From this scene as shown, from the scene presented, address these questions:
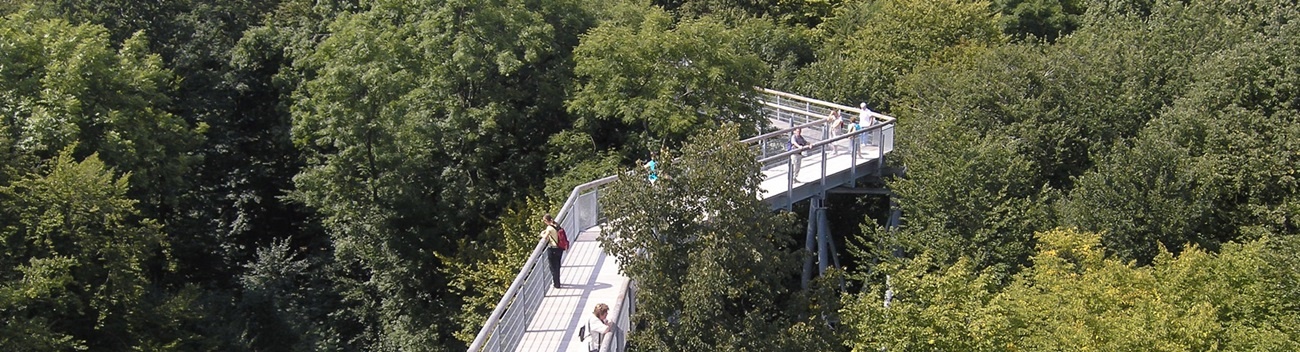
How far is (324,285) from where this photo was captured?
30.8m

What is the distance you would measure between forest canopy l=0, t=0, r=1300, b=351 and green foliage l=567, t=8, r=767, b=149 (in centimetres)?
8

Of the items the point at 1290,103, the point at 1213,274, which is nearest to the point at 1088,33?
the point at 1290,103

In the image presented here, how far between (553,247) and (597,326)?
107 inches

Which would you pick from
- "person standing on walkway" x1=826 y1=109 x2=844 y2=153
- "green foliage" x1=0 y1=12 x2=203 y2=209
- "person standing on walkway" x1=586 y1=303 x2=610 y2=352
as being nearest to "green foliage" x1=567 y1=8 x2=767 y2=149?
"person standing on walkway" x1=826 y1=109 x2=844 y2=153

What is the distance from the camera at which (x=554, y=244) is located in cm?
1764

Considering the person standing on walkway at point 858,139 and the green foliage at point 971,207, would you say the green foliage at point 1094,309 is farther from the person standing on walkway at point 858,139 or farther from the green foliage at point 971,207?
the person standing on walkway at point 858,139

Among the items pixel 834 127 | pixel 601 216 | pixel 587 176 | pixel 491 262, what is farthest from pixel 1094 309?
pixel 491 262

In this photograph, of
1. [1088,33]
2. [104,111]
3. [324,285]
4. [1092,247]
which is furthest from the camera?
[1088,33]

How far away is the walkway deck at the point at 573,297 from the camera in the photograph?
53.5ft

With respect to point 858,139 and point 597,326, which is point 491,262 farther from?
point 597,326

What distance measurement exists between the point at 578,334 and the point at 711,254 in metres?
2.32

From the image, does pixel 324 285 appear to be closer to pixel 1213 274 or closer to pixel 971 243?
pixel 971 243

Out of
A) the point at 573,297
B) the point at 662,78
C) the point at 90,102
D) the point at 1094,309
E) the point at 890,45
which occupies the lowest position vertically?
the point at 1094,309

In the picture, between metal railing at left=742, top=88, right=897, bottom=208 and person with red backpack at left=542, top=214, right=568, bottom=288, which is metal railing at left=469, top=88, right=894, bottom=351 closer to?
metal railing at left=742, top=88, right=897, bottom=208
